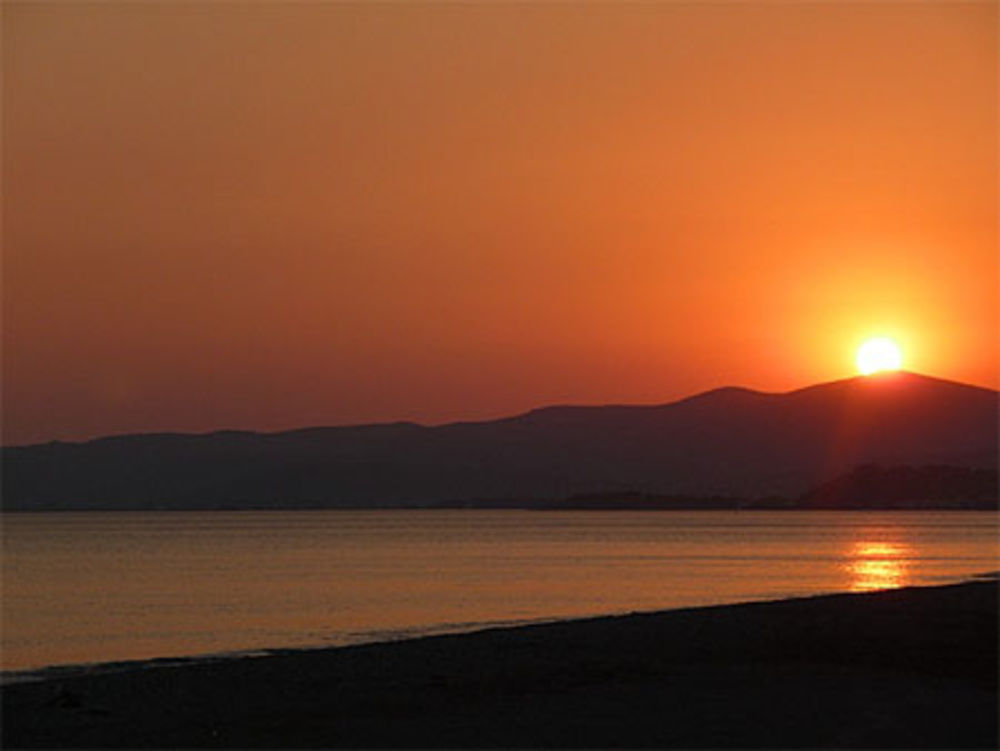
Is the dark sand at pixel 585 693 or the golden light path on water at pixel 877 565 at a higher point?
the golden light path on water at pixel 877 565

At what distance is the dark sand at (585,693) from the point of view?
18312 millimetres

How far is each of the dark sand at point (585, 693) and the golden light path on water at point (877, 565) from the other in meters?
25.0

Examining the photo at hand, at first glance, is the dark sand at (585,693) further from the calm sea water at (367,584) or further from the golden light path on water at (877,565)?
the golden light path on water at (877,565)

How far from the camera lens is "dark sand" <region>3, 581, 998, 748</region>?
18312 mm

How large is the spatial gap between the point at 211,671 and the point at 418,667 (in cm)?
359

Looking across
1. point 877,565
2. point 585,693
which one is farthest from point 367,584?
point 585,693

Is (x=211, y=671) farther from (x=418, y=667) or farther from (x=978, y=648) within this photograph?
(x=978, y=648)

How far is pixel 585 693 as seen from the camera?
73.3 feet

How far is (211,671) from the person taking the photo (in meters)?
27.4

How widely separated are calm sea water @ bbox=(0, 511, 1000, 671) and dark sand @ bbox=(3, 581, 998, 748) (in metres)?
12.7

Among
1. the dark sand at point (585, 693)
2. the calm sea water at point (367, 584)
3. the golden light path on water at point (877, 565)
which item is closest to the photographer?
the dark sand at point (585, 693)

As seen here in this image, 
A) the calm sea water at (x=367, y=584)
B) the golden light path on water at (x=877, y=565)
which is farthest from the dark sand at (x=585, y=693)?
the golden light path on water at (x=877, y=565)

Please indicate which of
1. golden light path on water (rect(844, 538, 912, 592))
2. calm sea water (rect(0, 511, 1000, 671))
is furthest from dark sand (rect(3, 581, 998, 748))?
golden light path on water (rect(844, 538, 912, 592))

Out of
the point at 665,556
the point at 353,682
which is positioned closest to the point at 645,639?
the point at 353,682
